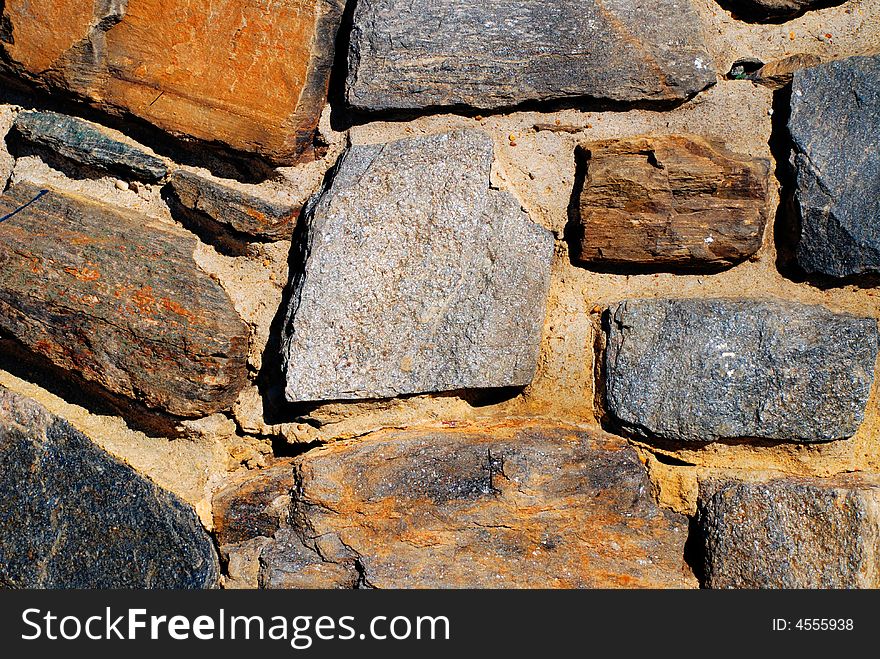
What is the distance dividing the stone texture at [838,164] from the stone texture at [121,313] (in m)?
0.85

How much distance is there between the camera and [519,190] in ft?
4.16

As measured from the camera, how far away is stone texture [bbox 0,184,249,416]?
4.05 ft

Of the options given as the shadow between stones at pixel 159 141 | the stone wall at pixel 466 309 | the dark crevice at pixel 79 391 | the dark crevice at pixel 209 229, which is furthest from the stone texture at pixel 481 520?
the shadow between stones at pixel 159 141

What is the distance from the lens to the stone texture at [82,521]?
1229 millimetres

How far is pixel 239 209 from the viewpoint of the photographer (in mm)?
1288

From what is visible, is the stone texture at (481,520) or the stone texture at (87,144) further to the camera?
the stone texture at (87,144)

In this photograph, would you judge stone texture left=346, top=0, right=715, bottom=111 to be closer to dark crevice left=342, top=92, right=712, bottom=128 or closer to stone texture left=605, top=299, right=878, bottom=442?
dark crevice left=342, top=92, right=712, bottom=128

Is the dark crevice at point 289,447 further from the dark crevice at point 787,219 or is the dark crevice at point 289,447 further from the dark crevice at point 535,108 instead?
the dark crevice at point 787,219

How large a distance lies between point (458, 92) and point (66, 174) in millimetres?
642

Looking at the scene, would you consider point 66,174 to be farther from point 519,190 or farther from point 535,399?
point 535,399

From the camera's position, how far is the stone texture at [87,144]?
132 cm

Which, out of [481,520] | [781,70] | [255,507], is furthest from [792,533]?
[255,507]

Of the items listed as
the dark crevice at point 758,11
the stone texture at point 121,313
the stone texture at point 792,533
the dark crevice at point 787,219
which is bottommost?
the stone texture at point 792,533

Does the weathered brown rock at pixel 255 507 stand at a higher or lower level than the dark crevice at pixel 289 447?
lower
